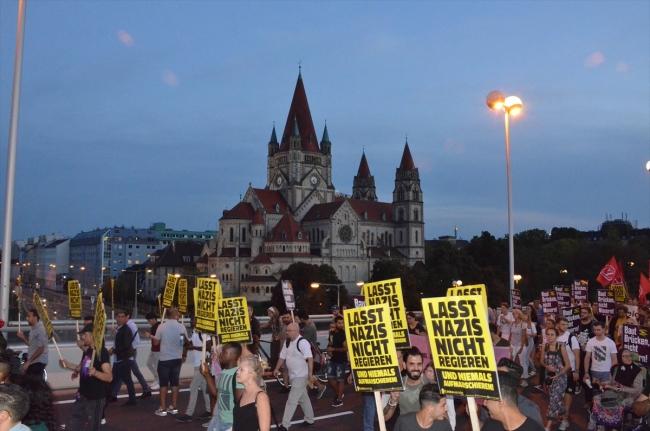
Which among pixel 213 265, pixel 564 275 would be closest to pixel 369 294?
pixel 564 275

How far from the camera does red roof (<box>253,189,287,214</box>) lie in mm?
112750

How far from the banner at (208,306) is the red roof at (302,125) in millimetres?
108086

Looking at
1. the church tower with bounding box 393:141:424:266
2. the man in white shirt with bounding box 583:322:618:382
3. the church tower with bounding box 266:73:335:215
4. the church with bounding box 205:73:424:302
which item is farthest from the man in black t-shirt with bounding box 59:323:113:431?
the church tower with bounding box 393:141:424:266

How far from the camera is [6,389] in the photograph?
16.5ft

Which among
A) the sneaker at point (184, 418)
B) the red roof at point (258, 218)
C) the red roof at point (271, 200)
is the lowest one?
the sneaker at point (184, 418)

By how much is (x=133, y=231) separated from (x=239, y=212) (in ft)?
247

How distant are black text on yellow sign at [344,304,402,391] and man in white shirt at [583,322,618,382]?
534 cm

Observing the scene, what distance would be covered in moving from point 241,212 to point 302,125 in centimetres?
2092

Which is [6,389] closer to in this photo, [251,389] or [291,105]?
[251,389]

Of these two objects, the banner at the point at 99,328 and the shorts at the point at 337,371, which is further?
the shorts at the point at 337,371

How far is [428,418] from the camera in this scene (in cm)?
568

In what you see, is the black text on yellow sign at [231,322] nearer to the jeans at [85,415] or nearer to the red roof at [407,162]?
the jeans at [85,415]

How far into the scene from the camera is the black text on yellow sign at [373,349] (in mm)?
7113

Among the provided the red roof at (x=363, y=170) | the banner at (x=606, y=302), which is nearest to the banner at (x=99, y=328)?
the banner at (x=606, y=302)
